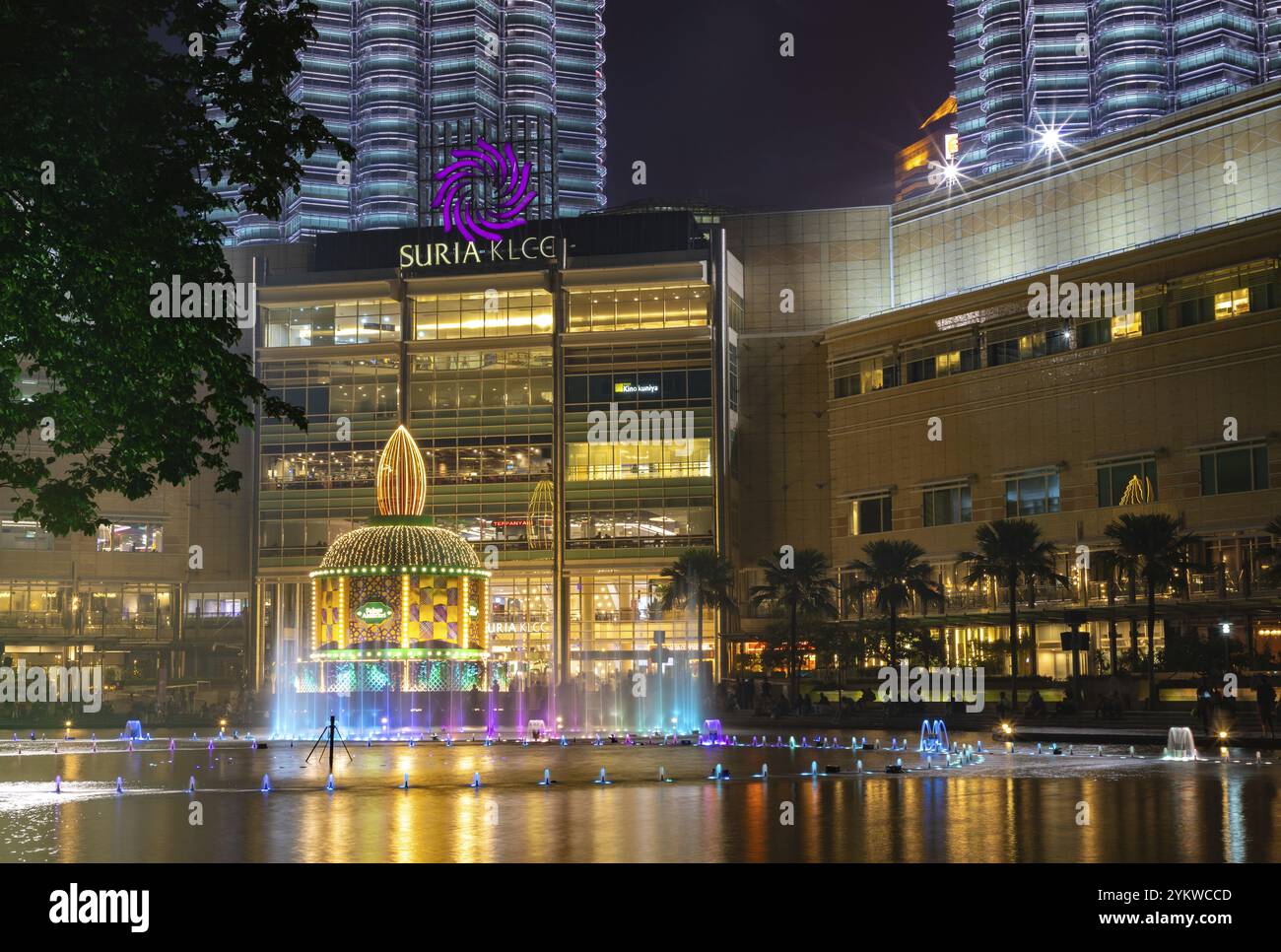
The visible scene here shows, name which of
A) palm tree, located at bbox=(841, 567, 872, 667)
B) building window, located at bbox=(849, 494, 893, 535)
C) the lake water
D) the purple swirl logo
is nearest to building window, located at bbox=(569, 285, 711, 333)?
the purple swirl logo

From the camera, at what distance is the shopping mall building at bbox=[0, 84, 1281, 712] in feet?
282

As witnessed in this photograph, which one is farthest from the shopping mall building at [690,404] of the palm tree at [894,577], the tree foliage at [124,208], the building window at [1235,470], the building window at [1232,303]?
the tree foliage at [124,208]

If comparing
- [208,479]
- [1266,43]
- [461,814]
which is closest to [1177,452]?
[461,814]

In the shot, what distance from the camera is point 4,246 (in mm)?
20766

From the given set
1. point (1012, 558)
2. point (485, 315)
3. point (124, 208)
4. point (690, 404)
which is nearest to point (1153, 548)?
point (1012, 558)

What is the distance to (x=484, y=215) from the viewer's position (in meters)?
107

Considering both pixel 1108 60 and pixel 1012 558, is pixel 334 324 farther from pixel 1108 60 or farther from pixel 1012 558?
pixel 1108 60

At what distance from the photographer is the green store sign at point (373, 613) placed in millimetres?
68438

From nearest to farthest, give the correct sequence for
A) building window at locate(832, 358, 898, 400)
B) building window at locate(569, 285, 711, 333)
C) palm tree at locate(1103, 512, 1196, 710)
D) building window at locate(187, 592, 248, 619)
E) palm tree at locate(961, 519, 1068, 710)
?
palm tree at locate(1103, 512, 1196, 710)
palm tree at locate(961, 519, 1068, 710)
building window at locate(832, 358, 898, 400)
building window at locate(569, 285, 711, 333)
building window at locate(187, 592, 248, 619)

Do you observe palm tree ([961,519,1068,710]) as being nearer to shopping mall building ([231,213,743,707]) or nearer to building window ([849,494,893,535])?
building window ([849,494,893,535])

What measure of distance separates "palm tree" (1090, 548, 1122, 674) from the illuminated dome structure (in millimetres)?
29371

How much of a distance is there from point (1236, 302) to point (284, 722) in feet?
172

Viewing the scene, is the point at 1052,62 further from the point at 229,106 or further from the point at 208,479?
the point at 229,106

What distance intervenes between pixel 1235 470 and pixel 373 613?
43918mm
